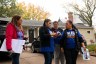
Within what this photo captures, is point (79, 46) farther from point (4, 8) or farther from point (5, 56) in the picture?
point (4, 8)

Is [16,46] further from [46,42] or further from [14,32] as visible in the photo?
[46,42]

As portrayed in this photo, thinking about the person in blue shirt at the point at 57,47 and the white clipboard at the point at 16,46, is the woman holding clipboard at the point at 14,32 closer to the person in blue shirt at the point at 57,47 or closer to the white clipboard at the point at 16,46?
the white clipboard at the point at 16,46

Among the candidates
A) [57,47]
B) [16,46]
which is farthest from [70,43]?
[16,46]

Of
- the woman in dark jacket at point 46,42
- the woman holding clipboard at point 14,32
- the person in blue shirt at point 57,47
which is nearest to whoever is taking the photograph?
the woman holding clipboard at point 14,32

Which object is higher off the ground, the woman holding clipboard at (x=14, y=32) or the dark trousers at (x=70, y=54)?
the woman holding clipboard at (x=14, y=32)

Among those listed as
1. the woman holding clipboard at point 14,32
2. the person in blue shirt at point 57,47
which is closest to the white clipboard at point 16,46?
the woman holding clipboard at point 14,32

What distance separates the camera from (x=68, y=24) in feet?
25.4

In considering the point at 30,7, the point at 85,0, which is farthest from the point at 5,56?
the point at 30,7

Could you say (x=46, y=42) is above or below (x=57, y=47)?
above

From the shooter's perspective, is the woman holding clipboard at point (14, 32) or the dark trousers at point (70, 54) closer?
the woman holding clipboard at point (14, 32)

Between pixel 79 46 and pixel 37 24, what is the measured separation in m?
25.9

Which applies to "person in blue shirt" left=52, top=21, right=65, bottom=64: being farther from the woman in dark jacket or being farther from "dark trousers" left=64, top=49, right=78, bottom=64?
"dark trousers" left=64, top=49, right=78, bottom=64

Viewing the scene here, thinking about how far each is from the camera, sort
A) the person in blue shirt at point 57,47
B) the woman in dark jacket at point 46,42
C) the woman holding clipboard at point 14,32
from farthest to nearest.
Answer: the person in blue shirt at point 57,47 → the woman in dark jacket at point 46,42 → the woman holding clipboard at point 14,32

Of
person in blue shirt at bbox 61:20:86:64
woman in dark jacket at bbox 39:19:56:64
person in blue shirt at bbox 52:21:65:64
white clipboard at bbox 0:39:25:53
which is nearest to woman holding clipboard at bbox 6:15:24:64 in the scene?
white clipboard at bbox 0:39:25:53
